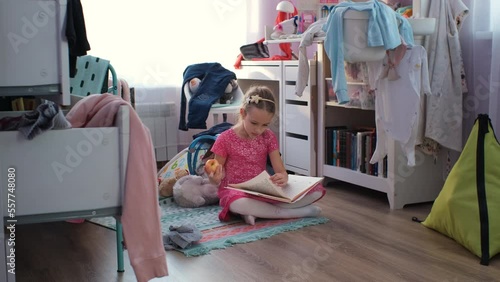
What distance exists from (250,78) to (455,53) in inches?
61.2

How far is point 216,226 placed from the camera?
8.84ft

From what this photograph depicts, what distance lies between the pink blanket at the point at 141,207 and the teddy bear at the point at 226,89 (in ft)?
7.65

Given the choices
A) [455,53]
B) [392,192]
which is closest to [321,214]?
[392,192]

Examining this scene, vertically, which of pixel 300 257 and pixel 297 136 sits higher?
pixel 297 136

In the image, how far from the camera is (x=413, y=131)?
2781 millimetres

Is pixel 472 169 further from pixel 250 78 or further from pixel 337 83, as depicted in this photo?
pixel 250 78

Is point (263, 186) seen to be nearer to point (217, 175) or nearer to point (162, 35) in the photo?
point (217, 175)

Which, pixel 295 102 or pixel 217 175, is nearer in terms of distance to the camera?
pixel 217 175

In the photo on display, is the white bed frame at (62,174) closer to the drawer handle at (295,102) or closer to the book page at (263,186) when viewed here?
the book page at (263,186)

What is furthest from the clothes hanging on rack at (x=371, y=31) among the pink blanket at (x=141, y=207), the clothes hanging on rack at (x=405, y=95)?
the pink blanket at (x=141, y=207)

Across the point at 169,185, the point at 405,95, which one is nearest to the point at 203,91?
the point at 169,185

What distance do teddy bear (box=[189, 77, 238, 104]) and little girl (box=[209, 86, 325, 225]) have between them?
107 centimetres

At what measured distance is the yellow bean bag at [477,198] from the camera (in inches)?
86.3

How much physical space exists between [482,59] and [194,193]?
1.59m
